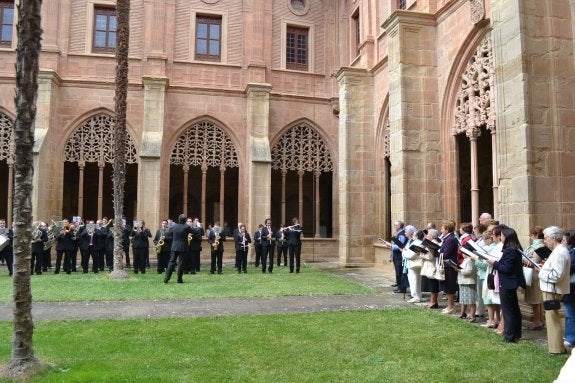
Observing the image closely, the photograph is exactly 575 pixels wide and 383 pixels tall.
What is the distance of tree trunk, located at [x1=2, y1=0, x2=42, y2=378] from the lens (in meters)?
4.73

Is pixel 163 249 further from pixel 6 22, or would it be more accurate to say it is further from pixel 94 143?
pixel 6 22

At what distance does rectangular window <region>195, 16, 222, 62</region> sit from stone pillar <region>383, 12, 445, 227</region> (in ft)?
31.8

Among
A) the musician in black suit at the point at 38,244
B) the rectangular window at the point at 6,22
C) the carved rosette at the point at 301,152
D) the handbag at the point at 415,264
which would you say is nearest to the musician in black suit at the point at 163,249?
the musician in black suit at the point at 38,244

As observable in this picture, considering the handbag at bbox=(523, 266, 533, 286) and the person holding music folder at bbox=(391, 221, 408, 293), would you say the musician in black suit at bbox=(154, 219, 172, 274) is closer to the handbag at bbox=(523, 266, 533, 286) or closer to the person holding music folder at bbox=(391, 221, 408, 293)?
the person holding music folder at bbox=(391, 221, 408, 293)

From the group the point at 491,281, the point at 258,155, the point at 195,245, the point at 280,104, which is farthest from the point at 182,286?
the point at 280,104

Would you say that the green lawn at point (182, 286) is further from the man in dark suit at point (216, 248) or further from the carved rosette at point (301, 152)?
the carved rosette at point (301, 152)

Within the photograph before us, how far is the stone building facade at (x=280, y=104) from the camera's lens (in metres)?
12.3

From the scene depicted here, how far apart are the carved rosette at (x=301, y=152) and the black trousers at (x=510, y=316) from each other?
14.6m

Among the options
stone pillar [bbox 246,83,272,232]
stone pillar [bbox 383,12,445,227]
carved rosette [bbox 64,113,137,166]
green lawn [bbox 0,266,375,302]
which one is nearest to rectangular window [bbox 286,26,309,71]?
stone pillar [bbox 246,83,272,232]

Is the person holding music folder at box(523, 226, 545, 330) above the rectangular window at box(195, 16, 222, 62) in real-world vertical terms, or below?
below

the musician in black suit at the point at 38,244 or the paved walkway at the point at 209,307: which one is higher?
the musician in black suit at the point at 38,244

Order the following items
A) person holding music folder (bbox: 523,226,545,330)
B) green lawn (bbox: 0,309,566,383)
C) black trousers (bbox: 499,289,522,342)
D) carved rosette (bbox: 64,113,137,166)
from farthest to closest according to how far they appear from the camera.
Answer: carved rosette (bbox: 64,113,137,166) → person holding music folder (bbox: 523,226,545,330) → black trousers (bbox: 499,289,522,342) → green lawn (bbox: 0,309,566,383)

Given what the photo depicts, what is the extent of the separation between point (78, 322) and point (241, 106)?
1408 cm

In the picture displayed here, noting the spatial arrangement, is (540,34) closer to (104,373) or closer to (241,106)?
(104,373)
